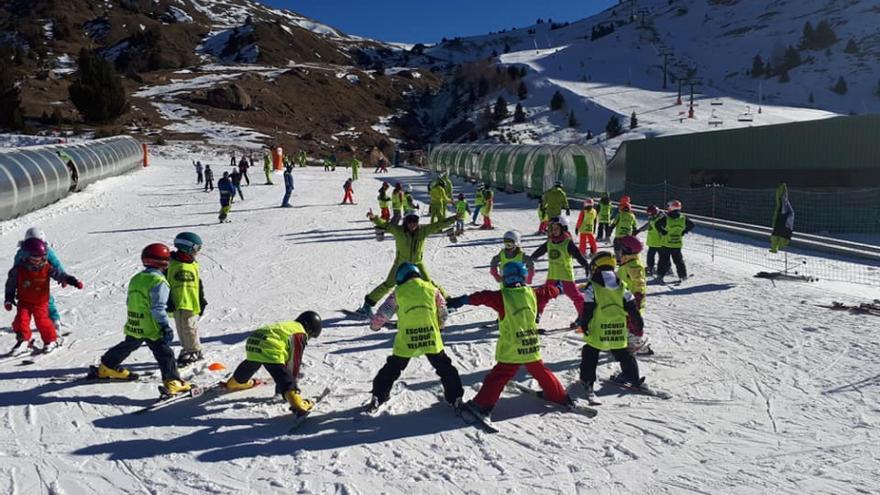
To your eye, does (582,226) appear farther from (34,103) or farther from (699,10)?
(699,10)

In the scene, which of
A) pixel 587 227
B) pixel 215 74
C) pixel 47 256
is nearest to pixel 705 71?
pixel 215 74

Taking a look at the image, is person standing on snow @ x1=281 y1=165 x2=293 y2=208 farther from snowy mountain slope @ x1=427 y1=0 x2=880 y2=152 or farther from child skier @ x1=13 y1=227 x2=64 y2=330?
snowy mountain slope @ x1=427 y1=0 x2=880 y2=152

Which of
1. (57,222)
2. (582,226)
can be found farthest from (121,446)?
(57,222)

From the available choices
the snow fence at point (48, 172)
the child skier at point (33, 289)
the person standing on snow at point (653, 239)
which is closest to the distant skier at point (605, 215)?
the person standing on snow at point (653, 239)

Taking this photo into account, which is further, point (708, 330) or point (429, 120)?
point (429, 120)

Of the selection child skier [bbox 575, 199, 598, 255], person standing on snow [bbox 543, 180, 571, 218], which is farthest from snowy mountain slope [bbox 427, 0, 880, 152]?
child skier [bbox 575, 199, 598, 255]

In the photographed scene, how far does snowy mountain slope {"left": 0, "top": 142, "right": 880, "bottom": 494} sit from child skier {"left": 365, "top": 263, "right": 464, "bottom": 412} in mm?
265

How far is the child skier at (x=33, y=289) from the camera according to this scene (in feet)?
24.0

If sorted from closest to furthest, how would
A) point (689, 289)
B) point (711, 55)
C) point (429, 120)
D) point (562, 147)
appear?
point (689, 289) < point (562, 147) < point (711, 55) < point (429, 120)

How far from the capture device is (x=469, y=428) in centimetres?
569

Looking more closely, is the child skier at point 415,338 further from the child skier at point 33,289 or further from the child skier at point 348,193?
the child skier at point 348,193

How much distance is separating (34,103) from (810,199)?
241ft

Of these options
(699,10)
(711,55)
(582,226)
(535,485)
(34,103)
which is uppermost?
(699,10)

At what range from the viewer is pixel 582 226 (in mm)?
14000
